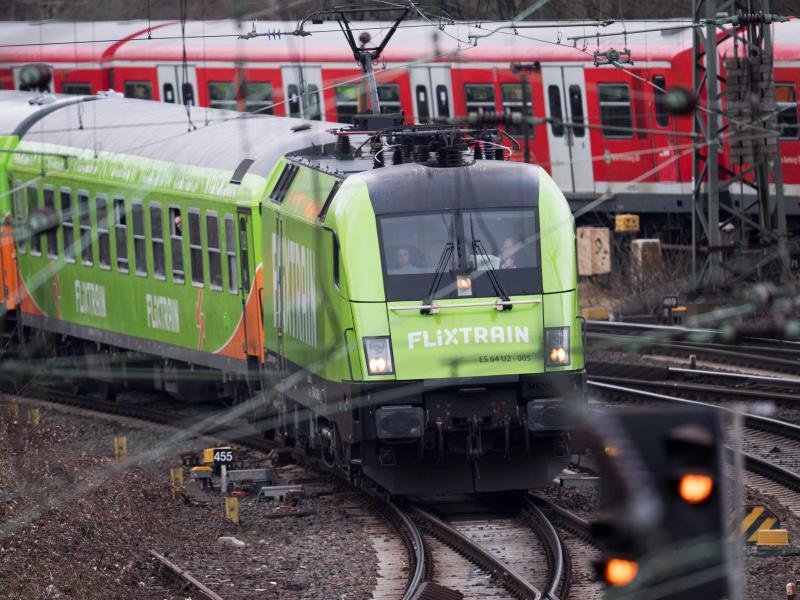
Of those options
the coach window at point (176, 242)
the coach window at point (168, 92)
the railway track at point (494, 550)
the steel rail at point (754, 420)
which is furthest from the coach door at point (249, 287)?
the coach window at point (168, 92)

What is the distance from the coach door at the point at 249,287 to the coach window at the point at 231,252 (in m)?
0.19

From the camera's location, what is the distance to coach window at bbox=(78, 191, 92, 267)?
22.0 meters

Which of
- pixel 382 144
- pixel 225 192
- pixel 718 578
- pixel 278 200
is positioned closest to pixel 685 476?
pixel 718 578

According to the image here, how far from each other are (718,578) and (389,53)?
25959mm

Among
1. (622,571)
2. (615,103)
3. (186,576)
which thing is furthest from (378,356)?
(615,103)

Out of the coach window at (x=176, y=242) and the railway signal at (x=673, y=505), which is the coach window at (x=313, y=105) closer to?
the coach window at (x=176, y=242)

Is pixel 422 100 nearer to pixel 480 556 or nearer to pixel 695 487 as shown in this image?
pixel 480 556

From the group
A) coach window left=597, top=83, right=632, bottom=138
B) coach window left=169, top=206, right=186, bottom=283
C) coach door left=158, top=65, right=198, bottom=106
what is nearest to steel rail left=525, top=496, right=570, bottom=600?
coach window left=169, top=206, right=186, bottom=283

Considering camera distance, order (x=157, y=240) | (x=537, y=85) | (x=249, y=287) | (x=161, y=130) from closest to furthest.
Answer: (x=249, y=287) < (x=157, y=240) < (x=161, y=130) < (x=537, y=85)

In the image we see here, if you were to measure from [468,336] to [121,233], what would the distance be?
8.60 meters

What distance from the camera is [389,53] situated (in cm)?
3122

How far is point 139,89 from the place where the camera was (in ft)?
113

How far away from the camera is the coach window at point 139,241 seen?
20672mm

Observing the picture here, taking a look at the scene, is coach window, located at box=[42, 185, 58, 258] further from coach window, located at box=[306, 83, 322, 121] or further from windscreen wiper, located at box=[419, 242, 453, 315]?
windscreen wiper, located at box=[419, 242, 453, 315]
